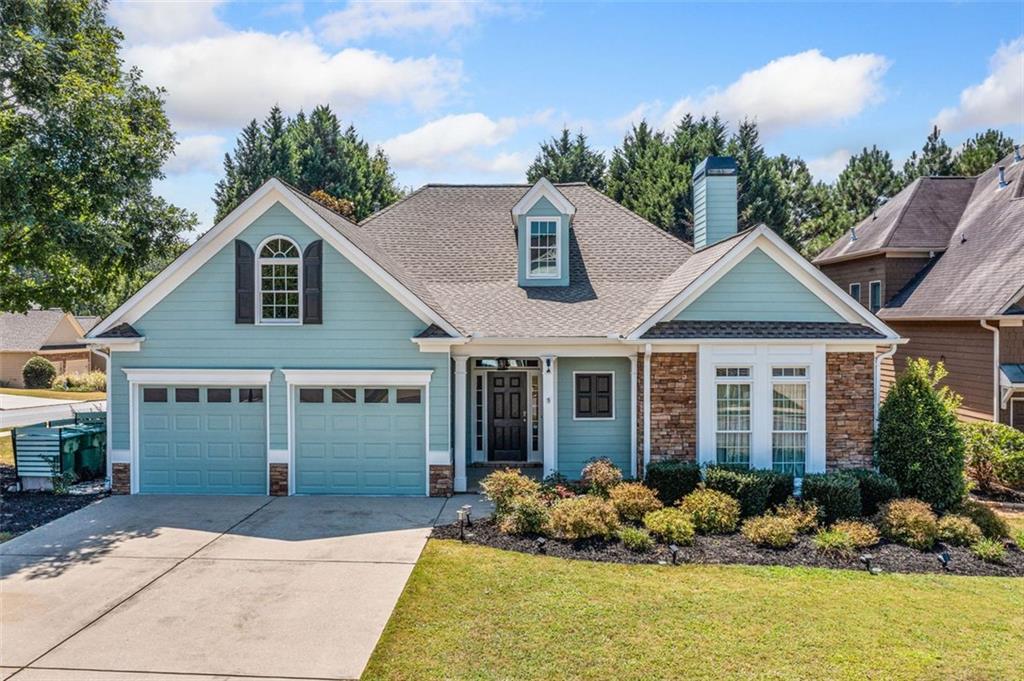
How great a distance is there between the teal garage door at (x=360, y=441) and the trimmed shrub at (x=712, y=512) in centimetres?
521

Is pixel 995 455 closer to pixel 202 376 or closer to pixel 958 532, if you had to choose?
pixel 958 532

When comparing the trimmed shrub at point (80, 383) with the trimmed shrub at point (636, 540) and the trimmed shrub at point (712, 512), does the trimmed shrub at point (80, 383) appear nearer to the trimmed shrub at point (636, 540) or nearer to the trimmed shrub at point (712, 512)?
the trimmed shrub at point (636, 540)

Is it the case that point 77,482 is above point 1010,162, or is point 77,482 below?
below

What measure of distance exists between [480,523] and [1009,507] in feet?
34.3

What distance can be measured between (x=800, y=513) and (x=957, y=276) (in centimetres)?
1384

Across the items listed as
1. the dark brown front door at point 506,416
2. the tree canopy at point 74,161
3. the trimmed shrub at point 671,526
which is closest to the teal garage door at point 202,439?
the tree canopy at point 74,161

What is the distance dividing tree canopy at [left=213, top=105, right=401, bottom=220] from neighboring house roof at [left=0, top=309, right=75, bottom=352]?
16719 mm

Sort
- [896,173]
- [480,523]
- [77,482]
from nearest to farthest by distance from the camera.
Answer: [480,523]
[77,482]
[896,173]

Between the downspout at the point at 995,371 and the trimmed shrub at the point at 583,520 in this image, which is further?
the downspout at the point at 995,371

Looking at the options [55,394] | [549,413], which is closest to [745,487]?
[549,413]

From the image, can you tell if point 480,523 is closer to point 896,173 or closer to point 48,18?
point 48,18

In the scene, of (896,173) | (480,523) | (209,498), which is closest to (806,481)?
(480,523)

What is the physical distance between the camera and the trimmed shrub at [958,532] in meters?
10.2

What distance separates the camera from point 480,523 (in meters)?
11.0
